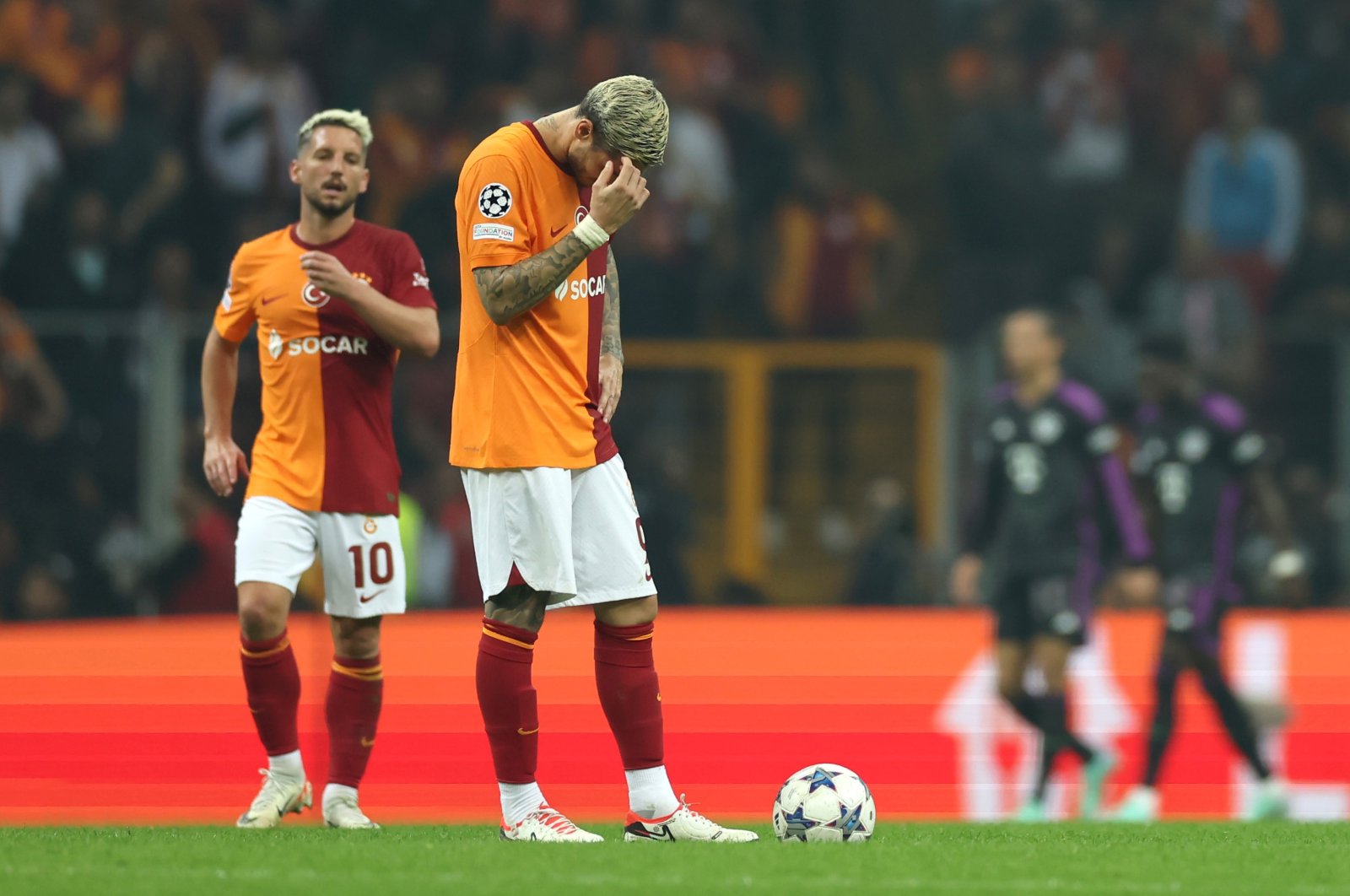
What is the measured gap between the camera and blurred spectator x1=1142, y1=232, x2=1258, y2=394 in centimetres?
1168

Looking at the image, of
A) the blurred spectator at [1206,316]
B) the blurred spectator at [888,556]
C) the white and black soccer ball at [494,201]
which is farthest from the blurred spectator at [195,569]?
the white and black soccer ball at [494,201]

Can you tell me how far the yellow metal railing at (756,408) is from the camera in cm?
1158

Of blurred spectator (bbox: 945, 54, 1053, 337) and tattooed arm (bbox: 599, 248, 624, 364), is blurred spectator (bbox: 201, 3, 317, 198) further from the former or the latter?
tattooed arm (bbox: 599, 248, 624, 364)

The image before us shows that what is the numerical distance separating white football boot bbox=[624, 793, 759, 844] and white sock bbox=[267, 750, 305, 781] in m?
1.19

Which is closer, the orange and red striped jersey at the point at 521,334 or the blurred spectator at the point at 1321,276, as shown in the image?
the orange and red striped jersey at the point at 521,334

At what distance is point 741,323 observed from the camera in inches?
498

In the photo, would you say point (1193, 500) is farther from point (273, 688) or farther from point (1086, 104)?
point (1086, 104)

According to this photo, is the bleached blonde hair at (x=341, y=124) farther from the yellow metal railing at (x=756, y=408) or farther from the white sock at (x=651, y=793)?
the yellow metal railing at (x=756, y=408)

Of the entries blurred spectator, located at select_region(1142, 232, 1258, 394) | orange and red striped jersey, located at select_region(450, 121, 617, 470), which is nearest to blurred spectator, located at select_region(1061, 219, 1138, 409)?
blurred spectator, located at select_region(1142, 232, 1258, 394)

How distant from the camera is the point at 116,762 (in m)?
7.59

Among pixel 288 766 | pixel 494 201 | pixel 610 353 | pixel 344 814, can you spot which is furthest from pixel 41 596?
pixel 494 201

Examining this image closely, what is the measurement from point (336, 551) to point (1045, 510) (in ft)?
13.0

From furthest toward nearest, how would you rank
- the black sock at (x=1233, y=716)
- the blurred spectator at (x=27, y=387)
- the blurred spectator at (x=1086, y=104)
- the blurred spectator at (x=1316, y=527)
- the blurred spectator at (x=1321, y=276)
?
1. the blurred spectator at (x=1086, y=104)
2. the blurred spectator at (x=1321, y=276)
3. the blurred spectator at (x=1316, y=527)
4. the blurred spectator at (x=27, y=387)
5. the black sock at (x=1233, y=716)

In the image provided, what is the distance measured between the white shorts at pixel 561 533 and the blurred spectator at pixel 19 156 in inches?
295
